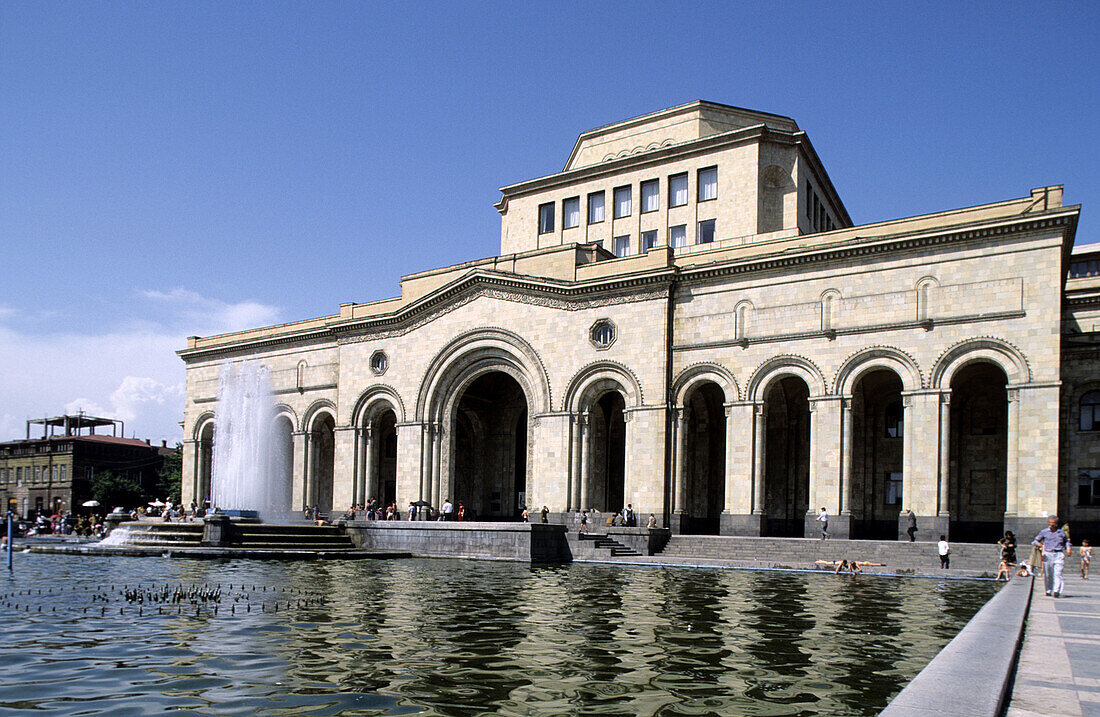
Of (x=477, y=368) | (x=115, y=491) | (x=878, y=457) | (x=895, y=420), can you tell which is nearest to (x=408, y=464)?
(x=477, y=368)

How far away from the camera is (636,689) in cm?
822

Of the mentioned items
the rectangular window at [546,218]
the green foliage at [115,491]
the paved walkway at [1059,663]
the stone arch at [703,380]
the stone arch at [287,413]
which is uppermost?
the rectangular window at [546,218]

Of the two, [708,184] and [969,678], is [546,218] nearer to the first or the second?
[708,184]

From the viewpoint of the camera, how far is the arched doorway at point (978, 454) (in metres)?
31.8

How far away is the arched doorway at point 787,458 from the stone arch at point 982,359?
6.81 metres

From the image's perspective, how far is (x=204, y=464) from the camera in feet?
171

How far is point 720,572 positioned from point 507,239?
Result: 2603 centimetres

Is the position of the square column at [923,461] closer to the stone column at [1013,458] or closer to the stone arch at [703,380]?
the stone column at [1013,458]

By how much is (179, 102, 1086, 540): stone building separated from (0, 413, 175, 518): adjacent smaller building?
83.1 ft

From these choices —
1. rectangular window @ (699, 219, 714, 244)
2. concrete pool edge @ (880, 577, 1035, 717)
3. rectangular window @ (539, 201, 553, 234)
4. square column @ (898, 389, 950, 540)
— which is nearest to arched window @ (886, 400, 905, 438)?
square column @ (898, 389, 950, 540)

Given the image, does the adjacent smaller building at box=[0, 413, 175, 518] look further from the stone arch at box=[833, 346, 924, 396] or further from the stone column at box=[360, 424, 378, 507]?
the stone arch at box=[833, 346, 924, 396]

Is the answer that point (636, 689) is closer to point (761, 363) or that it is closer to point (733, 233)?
point (761, 363)

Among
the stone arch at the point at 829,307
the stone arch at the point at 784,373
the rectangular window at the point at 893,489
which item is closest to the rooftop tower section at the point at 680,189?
the stone arch at the point at 829,307

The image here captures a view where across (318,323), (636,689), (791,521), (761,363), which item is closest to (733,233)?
(761,363)
